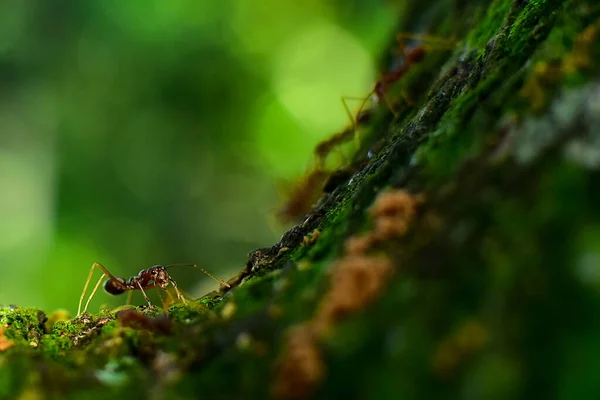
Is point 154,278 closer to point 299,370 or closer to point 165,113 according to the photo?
point 299,370

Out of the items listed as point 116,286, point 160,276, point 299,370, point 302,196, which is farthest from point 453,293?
point 302,196

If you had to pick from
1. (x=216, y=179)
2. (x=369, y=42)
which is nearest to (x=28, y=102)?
(x=216, y=179)

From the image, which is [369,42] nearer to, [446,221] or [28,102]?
[28,102]

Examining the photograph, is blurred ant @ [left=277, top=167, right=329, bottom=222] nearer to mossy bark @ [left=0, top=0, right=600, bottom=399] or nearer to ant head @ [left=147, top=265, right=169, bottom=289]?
ant head @ [left=147, top=265, right=169, bottom=289]

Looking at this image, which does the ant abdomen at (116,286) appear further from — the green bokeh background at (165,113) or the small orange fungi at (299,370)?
the green bokeh background at (165,113)

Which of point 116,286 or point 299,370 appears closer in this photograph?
point 299,370

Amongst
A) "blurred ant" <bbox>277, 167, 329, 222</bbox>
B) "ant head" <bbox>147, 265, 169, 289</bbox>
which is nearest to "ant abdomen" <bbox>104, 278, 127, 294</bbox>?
"ant head" <bbox>147, 265, 169, 289</bbox>
